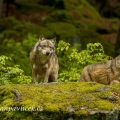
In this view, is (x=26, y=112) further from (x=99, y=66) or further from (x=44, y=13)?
(x=44, y=13)

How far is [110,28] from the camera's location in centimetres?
3008

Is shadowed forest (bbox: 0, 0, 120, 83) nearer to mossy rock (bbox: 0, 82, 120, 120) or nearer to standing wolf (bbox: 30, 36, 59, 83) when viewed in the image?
standing wolf (bbox: 30, 36, 59, 83)

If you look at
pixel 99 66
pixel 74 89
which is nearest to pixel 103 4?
pixel 99 66

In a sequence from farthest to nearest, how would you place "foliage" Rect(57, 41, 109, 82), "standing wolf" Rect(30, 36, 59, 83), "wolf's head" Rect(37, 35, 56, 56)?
"foliage" Rect(57, 41, 109, 82)
"standing wolf" Rect(30, 36, 59, 83)
"wolf's head" Rect(37, 35, 56, 56)

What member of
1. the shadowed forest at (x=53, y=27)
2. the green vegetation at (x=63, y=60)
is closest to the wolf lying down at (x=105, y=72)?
the green vegetation at (x=63, y=60)

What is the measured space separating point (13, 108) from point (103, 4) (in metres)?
27.3

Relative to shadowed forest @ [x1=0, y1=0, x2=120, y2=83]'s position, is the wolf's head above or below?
below

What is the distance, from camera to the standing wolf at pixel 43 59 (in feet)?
36.6

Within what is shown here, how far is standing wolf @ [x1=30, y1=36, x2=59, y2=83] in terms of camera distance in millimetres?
11141

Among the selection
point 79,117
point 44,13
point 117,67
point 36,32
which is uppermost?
point 44,13

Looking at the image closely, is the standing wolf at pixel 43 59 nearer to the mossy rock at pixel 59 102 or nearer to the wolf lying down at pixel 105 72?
the wolf lying down at pixel 105 72

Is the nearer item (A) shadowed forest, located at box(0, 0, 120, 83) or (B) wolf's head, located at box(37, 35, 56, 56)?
(B) wolf's head, located at box(37, 35, 56, 56)

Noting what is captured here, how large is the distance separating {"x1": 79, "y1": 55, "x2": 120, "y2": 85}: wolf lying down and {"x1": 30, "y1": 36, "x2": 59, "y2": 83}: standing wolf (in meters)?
1.03

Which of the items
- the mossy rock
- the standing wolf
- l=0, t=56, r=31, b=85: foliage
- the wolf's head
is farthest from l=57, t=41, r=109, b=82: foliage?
the mossy rock
